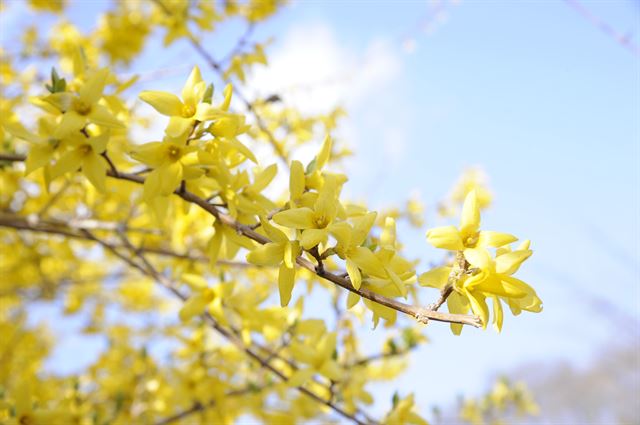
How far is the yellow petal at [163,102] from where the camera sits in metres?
1.44

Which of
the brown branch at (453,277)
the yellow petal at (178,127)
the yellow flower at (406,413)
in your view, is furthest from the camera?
the yellow flower at (406,413)

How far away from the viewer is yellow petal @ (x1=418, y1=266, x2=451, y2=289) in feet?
3.74

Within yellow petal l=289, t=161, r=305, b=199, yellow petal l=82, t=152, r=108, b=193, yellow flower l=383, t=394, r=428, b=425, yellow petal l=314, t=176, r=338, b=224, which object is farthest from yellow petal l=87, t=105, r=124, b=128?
yellow flower l=383, t=394, r=428, b=425

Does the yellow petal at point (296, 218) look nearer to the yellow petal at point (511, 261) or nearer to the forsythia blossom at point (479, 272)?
the forsythia blossom at point (479, 272)

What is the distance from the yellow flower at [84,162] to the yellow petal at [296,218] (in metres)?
0.69

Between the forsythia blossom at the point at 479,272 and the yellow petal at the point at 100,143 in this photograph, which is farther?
the yellow petal at the point at 100,143

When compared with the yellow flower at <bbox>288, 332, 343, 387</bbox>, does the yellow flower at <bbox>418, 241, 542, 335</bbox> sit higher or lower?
lower

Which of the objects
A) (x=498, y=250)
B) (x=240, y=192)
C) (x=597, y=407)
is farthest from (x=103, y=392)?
(x=597, y=407)

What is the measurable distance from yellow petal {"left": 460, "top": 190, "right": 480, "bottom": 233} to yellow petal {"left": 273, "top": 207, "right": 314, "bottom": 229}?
1.20ft

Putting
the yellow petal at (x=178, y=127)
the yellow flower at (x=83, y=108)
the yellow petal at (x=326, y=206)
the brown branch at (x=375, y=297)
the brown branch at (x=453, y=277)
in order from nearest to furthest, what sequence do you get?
1. the brown branch at (x=375, y=297)
2. the brown branch at (x=453, y=277)
3. the yellow petal at (x=326, y=206)
4. the yellow petal at (x=178, y=127)
5. the yellow flower at (x=83, y=108)

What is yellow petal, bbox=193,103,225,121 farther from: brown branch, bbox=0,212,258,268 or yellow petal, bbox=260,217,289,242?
brown branch, bbox=0,212,258,268

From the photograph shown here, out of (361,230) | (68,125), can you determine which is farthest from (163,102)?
(361,230)

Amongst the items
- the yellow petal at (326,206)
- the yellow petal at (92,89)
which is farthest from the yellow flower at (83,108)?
the yellow petal at (326,206)

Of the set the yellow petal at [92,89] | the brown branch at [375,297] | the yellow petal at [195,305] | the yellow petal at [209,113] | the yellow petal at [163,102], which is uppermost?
→ the yellow petal at [92,89]
